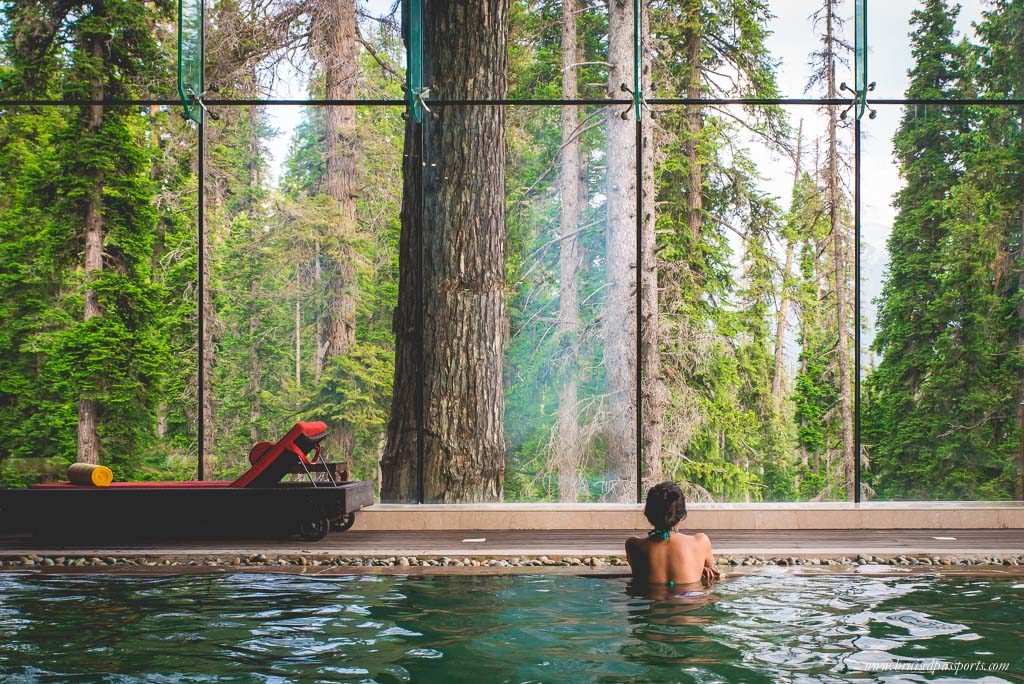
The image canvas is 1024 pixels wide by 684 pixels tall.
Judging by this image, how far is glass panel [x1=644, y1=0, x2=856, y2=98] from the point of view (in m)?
12.1

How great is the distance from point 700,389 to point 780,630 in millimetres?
7780

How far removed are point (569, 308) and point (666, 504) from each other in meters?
5.86

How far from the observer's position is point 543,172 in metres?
9.98

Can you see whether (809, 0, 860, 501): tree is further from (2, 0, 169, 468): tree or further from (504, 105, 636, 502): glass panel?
(2, 0, 169, 468): tree

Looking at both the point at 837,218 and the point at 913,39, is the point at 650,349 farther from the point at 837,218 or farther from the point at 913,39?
the point at 913,39

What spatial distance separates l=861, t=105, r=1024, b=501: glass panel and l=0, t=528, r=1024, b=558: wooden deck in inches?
257

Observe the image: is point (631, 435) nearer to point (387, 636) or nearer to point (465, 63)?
point (465, 63)

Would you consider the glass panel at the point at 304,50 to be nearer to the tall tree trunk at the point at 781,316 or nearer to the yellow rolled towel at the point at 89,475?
the tall tree trunk at the point at 781,316

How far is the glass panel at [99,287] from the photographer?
12820mm

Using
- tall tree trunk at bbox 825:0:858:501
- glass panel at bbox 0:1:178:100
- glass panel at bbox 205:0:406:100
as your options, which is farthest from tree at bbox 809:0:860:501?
glass panel at bbox 0:1:178:100

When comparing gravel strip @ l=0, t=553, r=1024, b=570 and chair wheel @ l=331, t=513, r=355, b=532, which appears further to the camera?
chair wheel @ l=331, t=513, r=355, b=532

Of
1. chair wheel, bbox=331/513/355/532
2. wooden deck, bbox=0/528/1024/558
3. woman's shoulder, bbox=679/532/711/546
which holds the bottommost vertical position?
wooden deck, bbox=0/528/1024/558

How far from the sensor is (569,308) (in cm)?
996

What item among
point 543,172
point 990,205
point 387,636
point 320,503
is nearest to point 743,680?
point 387,636
